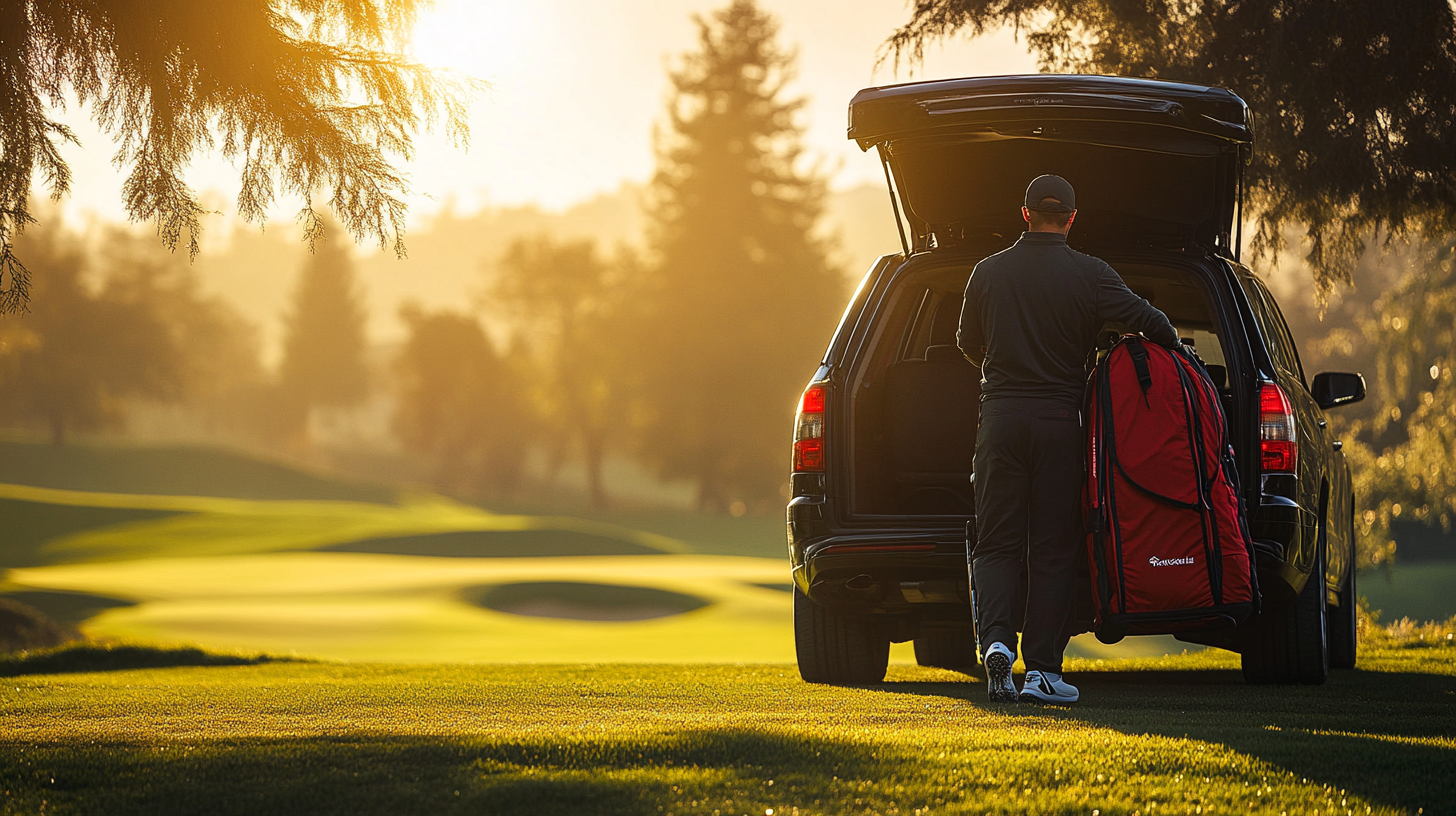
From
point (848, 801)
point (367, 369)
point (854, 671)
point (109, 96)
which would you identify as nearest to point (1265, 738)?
point (848, 801)

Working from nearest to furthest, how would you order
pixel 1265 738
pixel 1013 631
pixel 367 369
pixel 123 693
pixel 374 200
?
1. pixel 1265 738
2. pixel 1013 631
3. pixel 123 693
4. pixel 374 200
5. pixel 367 369

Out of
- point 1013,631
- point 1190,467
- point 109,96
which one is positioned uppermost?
point 109,96

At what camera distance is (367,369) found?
8575cm

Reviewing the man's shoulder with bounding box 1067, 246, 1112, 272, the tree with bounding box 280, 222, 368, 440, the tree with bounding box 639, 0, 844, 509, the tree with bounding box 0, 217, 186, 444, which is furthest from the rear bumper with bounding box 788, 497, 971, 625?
the tree with bounding box 280, 222, 368, 440

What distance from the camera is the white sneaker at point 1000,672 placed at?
571 cm

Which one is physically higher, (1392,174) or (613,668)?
(1392,174)

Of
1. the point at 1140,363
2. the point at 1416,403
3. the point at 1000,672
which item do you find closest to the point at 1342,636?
the point at 1000,672

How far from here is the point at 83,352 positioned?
212 feet

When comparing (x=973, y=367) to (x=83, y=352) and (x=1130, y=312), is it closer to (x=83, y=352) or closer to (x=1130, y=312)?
(x=1130, y=312)

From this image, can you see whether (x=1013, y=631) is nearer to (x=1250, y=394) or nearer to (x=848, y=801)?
(x=1250, y=394)

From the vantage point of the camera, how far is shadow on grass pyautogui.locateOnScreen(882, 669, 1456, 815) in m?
3.94

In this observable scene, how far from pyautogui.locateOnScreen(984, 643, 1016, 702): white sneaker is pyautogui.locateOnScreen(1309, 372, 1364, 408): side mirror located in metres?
2.97

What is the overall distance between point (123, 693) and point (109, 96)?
3197mm

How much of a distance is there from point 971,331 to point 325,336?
8181 cm
